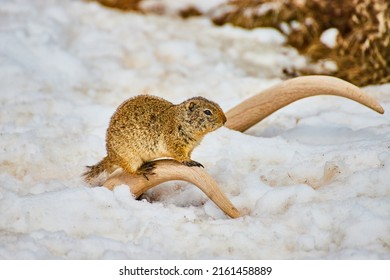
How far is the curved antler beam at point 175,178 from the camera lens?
3416mm

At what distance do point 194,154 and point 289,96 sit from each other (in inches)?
31.9

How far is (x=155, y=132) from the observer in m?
3.66

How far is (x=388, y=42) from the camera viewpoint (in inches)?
227

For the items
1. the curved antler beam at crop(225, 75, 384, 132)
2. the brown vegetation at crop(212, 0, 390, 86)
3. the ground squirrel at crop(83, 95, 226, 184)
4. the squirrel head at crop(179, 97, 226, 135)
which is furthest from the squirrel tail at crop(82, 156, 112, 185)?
the brown vegetation at crop(212, 0, 390, 86)

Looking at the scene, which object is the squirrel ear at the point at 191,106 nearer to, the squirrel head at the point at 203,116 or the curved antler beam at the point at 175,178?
the squirrel head at the point at 203,116

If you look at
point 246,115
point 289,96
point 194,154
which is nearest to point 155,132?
point 194,154

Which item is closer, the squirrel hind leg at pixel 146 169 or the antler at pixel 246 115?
the antler at pixel 246 115

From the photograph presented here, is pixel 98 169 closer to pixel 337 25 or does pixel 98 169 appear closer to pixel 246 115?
pixel 246 115

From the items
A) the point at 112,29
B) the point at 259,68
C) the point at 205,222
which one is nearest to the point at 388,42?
the point at 259,68

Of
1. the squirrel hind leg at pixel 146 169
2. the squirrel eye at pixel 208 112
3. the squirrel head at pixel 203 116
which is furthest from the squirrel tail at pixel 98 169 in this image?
the squirrel eye at pixel 208 112

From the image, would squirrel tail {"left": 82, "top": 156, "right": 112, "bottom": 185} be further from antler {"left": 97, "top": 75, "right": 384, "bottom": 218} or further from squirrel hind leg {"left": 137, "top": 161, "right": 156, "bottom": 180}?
squirrel hind leg {"left": 137, "top": 161, "right": 156, "bottom": 180}

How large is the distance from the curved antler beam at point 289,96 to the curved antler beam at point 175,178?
3.34 ft

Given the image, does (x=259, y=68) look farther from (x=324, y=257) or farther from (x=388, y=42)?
(x=324, y=257)

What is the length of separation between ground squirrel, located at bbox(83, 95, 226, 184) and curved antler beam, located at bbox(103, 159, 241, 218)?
0.14ft
